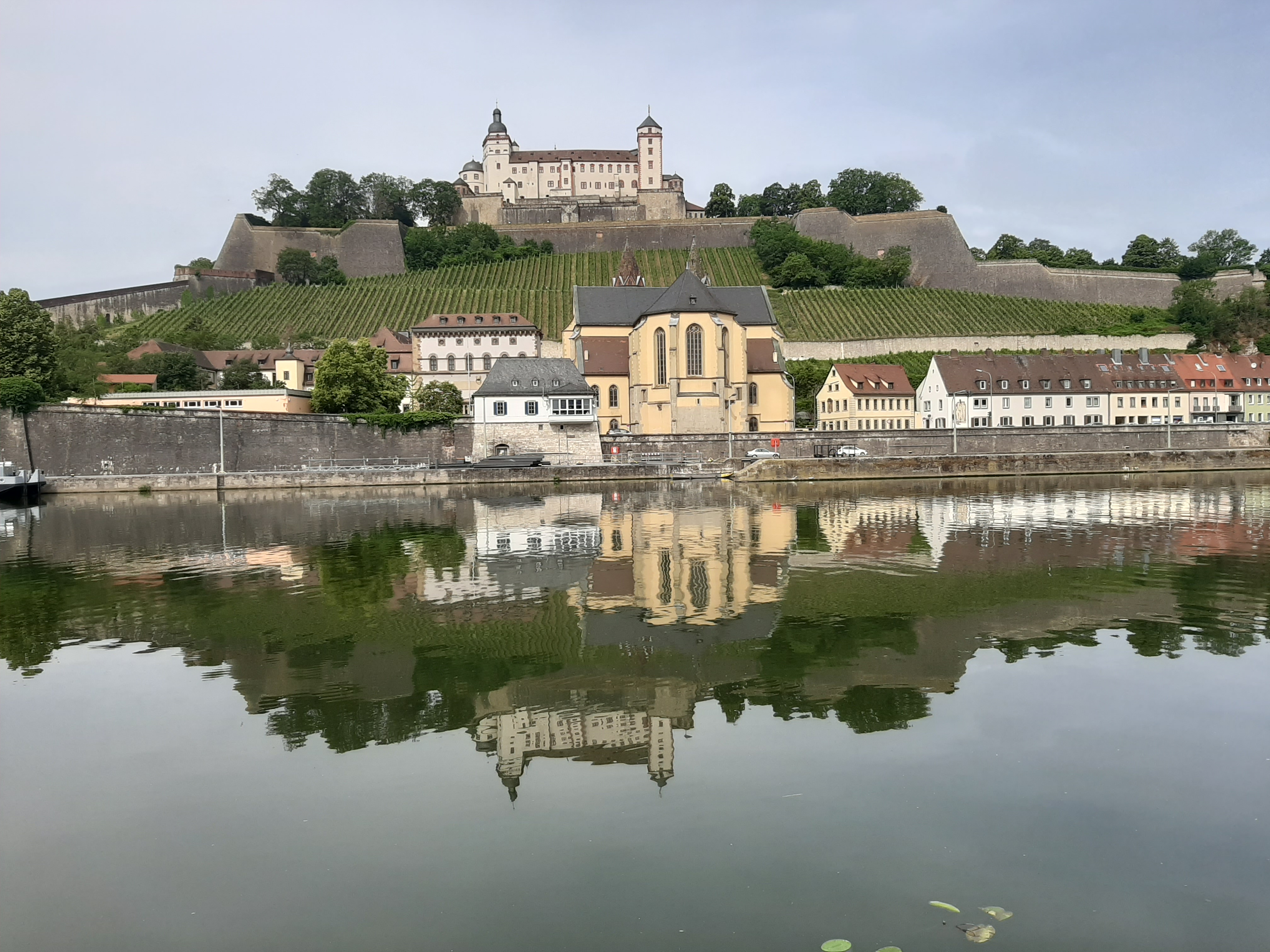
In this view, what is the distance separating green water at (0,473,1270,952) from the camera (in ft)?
21.4

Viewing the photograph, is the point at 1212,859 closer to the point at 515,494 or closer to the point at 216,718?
the point at 216,718

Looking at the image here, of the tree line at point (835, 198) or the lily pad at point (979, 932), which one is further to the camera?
the tree line at point (835, 198)

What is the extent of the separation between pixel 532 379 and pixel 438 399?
422 inches

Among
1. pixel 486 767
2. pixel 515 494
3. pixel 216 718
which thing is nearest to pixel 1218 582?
pixel 486 767

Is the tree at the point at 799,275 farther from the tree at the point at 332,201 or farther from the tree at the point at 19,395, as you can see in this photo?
the tree at the point at 19,395

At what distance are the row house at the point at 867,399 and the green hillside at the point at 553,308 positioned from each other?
1397 centimetres

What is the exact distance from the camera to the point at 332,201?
396 ft

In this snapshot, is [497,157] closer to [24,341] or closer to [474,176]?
[474,176]

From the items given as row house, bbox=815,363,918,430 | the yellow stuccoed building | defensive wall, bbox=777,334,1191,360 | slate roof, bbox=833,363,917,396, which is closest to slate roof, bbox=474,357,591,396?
the yellow stuccoed building

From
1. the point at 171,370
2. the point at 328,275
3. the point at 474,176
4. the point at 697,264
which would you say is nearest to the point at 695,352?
the point at 697,264

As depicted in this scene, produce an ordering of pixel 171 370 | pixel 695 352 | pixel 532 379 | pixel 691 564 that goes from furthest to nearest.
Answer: pixel 171 370 → pixel 695 352 → pixel 532 379 → pixel 691 564

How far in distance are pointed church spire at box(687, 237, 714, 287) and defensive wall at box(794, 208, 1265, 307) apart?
13338mm

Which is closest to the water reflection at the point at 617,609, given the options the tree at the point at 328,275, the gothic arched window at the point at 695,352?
the gothic arched window at the point at 695,352

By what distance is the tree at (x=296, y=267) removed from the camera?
102938 millimetres
